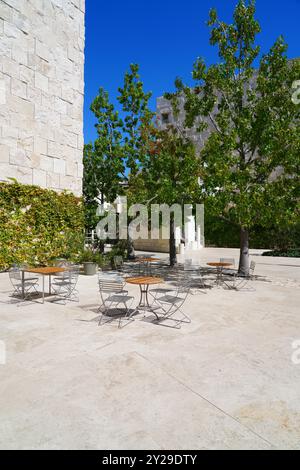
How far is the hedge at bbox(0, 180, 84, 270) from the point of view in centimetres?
1229

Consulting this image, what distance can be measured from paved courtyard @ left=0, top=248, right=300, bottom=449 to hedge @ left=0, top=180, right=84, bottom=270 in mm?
6495

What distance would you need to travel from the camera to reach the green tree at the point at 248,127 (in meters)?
10.1

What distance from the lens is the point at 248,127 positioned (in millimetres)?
11359

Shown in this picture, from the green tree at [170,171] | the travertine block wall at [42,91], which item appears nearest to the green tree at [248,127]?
the green tree at [170,171]

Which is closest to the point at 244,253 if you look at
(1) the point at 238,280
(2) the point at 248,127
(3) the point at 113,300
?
(1) the point at 238,280

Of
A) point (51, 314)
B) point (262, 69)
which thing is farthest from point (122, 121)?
point (51, 314)

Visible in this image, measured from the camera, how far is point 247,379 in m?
3.99

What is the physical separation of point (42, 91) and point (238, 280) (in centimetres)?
1190

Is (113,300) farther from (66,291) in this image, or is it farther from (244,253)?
(244,253)

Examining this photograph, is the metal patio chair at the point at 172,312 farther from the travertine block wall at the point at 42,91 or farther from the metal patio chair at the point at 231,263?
the travertine block wall at the point at 42,91

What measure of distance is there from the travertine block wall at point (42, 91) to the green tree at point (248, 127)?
610 cm

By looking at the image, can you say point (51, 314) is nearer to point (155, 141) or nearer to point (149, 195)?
point (149, 195)
